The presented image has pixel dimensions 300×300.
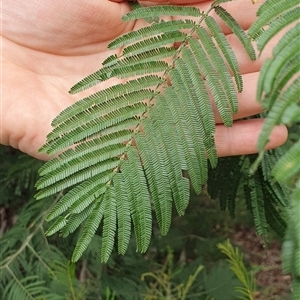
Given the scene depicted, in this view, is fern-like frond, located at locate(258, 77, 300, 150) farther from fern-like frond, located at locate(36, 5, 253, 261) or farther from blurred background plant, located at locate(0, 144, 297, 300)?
blurred background plant, located at locate(0, 144, 297, 300)

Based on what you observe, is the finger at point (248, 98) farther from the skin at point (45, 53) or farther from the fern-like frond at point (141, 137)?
the skin at point (45, 53)

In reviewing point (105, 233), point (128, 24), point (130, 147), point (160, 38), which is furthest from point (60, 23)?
point (105, 233)

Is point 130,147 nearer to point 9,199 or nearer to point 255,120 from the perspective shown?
point 255,120

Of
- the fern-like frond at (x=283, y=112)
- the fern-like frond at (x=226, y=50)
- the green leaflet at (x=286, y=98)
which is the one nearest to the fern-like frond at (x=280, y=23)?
the green leaflet at (x=286, y=98)

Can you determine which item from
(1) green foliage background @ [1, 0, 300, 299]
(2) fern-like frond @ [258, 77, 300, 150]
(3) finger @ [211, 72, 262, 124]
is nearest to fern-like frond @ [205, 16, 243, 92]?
(1) green foliage background @ [1, 0, 300, 299]

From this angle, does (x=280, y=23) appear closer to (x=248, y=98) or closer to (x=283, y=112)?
(x=283, y=112)

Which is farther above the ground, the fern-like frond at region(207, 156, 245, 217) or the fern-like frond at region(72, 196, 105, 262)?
the fern-like frond at region(207, 156, 245, 217)

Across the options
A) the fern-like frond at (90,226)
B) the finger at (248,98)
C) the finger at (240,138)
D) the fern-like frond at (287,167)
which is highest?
Answer: the finger at (248,98)
